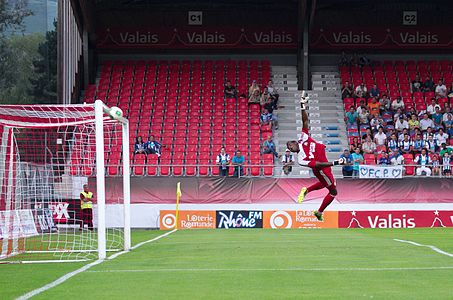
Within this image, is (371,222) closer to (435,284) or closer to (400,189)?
(400,189)

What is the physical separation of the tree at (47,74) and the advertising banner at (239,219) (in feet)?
42.2

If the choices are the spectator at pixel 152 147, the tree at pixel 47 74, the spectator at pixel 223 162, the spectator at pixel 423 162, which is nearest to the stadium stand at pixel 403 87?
the spectator at pixel 423 162

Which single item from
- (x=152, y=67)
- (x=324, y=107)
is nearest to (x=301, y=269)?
(x=324, y=107)

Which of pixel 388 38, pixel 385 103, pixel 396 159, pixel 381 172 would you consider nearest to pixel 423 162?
pixel 396 159

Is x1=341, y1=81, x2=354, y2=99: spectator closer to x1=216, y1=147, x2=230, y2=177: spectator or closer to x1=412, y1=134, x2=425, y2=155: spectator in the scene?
x1=412, y1=134, x2=425, y2=155: spectator

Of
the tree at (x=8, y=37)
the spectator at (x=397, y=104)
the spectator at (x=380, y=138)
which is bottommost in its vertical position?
the spectator at (x=380, y=138)

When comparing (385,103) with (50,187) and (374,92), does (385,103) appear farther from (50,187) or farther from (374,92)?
(50,187)

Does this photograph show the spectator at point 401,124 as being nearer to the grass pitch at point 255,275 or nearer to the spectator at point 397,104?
the spectator at point 397,104

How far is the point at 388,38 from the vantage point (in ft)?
139

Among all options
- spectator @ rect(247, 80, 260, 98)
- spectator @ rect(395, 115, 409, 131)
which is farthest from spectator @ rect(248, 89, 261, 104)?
spectator @ rect(395, 115, 409, 131)

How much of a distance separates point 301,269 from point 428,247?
5.43 meters

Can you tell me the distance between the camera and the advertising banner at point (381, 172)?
30266 millimetres

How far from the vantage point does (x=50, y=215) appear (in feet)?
72.4

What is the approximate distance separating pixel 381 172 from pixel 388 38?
14.3 metres
